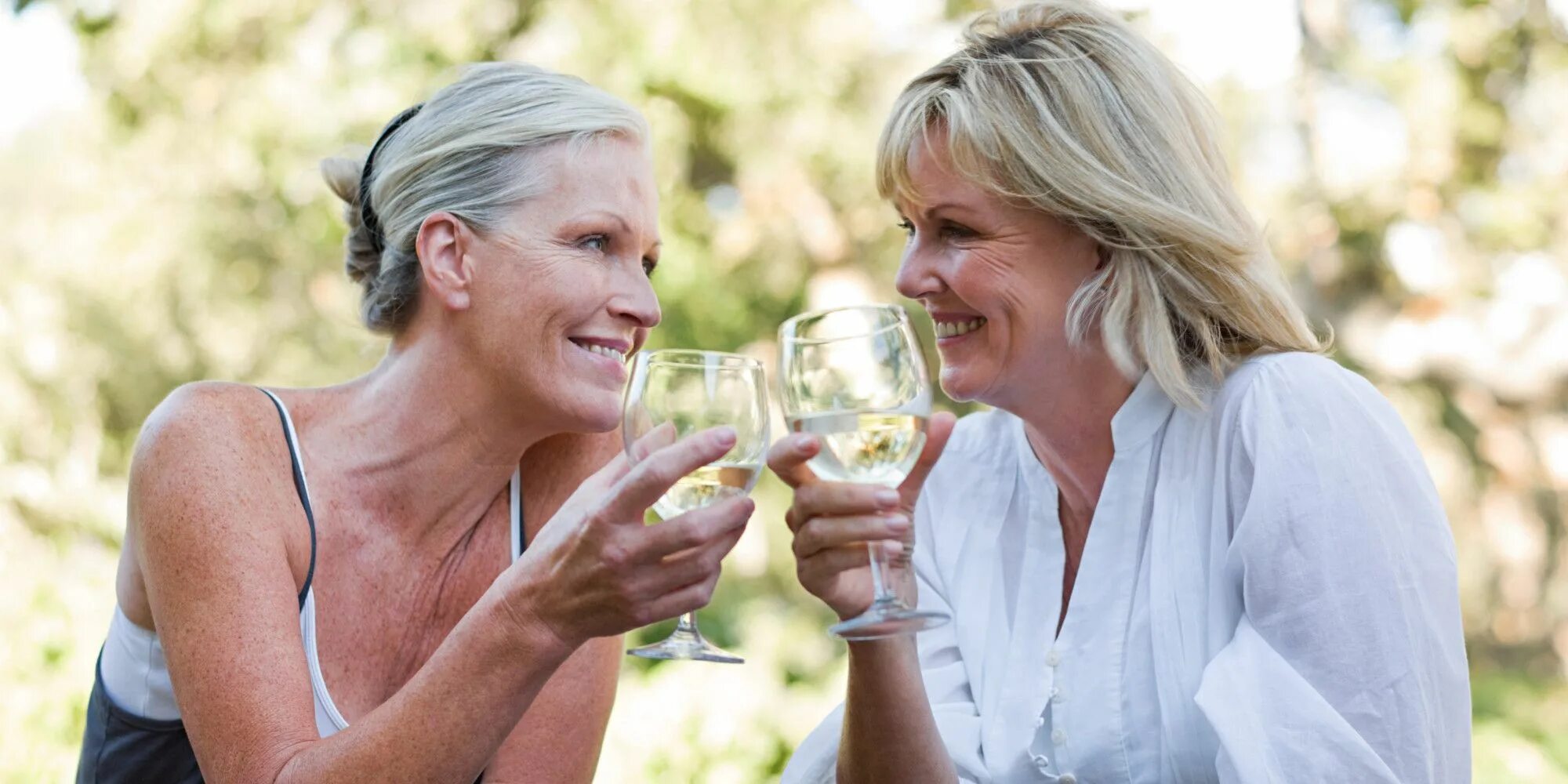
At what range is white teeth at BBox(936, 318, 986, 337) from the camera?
2.45m

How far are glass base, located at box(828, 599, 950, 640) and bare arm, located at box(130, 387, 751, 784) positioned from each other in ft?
0.63

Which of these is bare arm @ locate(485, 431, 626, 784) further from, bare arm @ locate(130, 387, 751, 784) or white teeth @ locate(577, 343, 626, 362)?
bare arm @ locate(130, 387, 751, 784)

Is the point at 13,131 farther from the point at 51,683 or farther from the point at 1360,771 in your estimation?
the point at 1360,771

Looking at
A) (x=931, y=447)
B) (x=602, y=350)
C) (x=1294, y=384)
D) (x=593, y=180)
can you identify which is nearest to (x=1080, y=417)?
(x=1294, y=384)

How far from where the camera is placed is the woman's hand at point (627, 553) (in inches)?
63.3

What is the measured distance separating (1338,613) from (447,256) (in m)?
1.74

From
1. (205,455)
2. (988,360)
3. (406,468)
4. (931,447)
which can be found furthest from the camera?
(406,468)

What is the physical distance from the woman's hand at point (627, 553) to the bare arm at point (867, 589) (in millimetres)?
108

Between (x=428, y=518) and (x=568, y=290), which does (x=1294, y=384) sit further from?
(x=428, y=518)

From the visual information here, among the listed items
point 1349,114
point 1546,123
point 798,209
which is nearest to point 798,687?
point 798,209

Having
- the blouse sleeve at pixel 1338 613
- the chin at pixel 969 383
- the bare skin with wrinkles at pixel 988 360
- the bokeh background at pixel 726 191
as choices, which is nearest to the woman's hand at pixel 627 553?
the bare skin with wrinkles at pixel 988 360

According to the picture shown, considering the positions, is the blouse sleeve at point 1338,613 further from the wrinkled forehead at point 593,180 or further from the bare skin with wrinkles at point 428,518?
the wrinkled forehead at point 593,180

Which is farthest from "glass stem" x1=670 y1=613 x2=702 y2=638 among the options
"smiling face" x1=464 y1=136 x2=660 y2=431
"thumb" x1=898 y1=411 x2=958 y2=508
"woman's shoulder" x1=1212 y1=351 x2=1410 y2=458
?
"woman's shoulder" x1=1212 y1=351 x2=1410 y2=458

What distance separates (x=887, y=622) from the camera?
171cm
